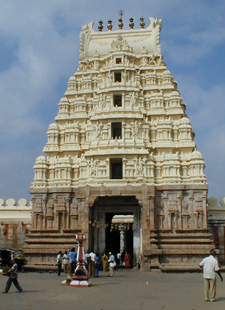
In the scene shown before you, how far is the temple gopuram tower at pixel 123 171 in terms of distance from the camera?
30156 millimetres

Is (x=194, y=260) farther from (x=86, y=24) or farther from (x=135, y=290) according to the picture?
(x=86, y=24)

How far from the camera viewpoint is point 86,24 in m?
42.6

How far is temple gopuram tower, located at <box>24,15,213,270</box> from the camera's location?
3016cm

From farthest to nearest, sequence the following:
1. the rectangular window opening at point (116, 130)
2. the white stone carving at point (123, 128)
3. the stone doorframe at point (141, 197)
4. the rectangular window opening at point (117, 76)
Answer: the rectangular window opening at point (117, 76), the rectangular window opening at point (116, 130), the white stone carving at point (123, 128), the stone doorframe at point (141, 197)

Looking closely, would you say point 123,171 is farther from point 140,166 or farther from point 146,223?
point 146,223

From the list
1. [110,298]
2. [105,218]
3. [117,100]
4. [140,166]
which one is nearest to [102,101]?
[117,100]

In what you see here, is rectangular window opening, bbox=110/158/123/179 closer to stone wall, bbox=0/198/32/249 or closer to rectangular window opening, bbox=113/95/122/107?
rectangular window opening, bbox=113/95/122/107

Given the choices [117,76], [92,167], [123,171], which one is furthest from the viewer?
[117,76]

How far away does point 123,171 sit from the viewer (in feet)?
104

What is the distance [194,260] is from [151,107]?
13214mm

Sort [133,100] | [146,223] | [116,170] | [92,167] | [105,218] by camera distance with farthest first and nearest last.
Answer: [133,100] < [116,170] < [105,218] < [92,167] < [146,223]

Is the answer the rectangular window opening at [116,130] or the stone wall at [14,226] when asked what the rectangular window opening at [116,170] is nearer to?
the rectangular window opening at [116,130]

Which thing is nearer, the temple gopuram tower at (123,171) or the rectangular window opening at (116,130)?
the temple gopuram tower at (123,171)

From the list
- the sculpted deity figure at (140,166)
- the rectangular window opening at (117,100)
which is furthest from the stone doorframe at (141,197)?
the rectangular window opening at (117,100)
